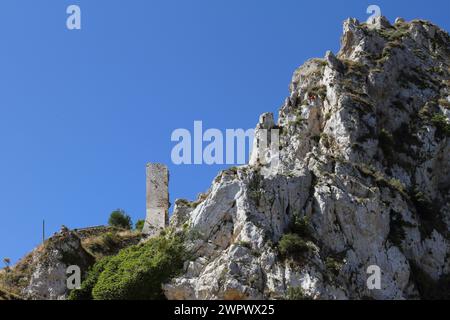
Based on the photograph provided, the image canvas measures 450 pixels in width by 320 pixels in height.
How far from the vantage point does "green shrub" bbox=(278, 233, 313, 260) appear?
4534cm

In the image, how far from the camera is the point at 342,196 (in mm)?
49781

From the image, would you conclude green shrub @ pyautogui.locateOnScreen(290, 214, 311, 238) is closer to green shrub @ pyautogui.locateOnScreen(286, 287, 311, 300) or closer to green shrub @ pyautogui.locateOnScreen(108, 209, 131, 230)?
green shrub @ pyautogui.locateOnScreen(286, 287, 311, 300)

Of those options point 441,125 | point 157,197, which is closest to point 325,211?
point 441,125

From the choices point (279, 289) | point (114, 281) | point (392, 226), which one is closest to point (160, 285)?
point (114, 281)

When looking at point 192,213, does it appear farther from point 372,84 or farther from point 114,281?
point 372,84

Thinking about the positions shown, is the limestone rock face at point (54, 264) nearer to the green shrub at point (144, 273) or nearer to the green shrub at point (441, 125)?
the green shrub at point (144, 273)

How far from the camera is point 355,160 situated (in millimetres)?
54375

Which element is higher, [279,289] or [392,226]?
[392,226]

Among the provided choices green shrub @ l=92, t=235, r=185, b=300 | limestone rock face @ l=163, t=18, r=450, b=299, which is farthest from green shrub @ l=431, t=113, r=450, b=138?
green shrub @ l=92, t=235, r=185, b=300

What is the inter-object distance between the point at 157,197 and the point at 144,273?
515 inches

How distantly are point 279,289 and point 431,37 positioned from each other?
34.7m

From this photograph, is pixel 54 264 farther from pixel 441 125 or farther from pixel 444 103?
pixel 444 103

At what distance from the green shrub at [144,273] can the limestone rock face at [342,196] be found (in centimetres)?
74

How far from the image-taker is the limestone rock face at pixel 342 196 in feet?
149
